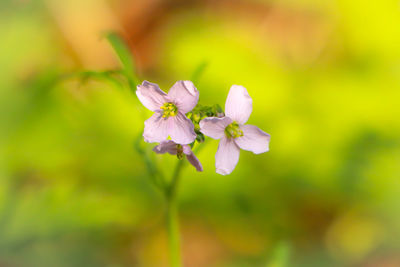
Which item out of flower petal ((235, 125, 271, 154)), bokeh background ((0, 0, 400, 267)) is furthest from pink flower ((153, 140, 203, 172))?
bokeh background ((0, 0, 400, 267))

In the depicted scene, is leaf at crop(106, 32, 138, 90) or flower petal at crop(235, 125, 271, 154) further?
leaf at crop(106, 32, 138, 90)

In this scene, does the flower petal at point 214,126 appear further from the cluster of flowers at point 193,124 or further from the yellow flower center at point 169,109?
the yellow flower center at point 169,109

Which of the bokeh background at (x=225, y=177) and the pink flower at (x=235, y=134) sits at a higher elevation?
the bokeh background at (x=225, y=177)

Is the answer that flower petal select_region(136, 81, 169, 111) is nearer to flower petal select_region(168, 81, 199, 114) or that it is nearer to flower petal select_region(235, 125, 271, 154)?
flower petal select_region(168, 81, 199, 114)

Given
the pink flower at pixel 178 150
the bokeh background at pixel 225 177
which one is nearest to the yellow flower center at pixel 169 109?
the pink flower at pixel 178 150

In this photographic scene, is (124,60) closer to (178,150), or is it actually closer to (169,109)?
(169,109)

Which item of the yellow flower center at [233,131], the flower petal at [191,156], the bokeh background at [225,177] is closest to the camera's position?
the flower petal at [191,156]
